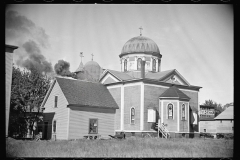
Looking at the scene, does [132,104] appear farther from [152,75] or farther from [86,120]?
[86,120]

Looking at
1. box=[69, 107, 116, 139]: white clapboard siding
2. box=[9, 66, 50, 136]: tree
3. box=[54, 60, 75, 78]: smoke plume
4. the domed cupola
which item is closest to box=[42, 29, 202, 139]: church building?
box=[69, 107, 116, 139]: white clapboard siding

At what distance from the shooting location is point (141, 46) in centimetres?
4131

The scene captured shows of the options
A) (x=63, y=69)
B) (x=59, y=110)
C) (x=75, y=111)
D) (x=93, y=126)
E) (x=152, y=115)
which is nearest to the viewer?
(x=75, y=111)

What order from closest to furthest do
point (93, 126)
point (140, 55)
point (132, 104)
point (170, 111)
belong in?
point (93, 126)
point (170, 111)
point (132, 104)
point (140, 55)

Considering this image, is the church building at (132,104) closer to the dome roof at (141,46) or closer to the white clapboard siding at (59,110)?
the white clapboard siding at (59,110)

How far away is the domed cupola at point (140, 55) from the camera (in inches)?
1610

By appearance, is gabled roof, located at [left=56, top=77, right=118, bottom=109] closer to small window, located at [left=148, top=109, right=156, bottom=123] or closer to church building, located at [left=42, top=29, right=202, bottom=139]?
church building, located at [left=42, top=29, right=202, bottom=139]

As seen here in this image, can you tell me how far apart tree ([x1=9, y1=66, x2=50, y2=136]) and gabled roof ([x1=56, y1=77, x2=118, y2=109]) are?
3058 millimetres

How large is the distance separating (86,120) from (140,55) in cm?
1409

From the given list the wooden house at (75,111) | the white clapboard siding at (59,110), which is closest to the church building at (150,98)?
the wooden house at (75,111)

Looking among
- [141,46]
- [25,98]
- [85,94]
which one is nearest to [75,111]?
[85,94]

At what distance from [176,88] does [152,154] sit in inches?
797
